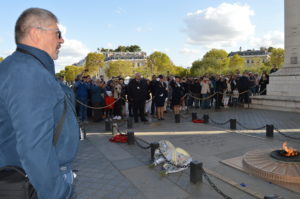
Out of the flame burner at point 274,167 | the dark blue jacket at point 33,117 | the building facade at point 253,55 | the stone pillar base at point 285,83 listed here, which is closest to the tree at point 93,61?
the building facade at point 253,55

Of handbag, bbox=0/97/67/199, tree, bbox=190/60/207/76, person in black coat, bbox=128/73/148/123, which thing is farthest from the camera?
tree, bbox=190/60/207/76

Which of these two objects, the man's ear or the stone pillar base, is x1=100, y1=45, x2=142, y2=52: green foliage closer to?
the stone pillar base

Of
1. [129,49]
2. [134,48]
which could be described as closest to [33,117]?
[129,49]

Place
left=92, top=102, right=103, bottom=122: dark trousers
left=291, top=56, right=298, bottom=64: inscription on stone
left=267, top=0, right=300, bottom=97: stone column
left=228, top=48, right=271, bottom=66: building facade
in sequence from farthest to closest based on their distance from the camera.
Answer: left=228, top=48, right=271, bottom=66: building facade → left=291, top=56, right=298, bottom=64: inscription on stone → left=267, top=0, right=300, bottom=97: stone column → left=92, top=102, right=103, bottom=122: dark trousers

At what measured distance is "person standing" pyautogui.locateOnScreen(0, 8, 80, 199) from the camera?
1361 mm

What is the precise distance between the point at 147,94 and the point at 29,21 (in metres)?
10.4

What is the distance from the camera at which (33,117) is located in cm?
136

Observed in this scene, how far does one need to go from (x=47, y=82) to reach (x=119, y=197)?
3.25 meters

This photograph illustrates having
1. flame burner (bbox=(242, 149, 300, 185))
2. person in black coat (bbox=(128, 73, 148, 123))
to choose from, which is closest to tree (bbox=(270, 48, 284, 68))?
person in black coat (bbox=(128, 73, 148, 123))

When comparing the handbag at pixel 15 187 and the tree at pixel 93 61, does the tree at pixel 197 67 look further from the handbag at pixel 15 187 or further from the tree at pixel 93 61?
the handbag at pixel 15 187

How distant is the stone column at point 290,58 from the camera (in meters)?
13.7

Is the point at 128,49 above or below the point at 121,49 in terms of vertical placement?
above

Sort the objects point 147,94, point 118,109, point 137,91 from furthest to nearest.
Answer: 1. point 118,109
2. point 147,94
3. point 137,91

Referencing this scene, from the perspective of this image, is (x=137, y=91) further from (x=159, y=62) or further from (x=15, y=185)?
(x=159, y=62)
